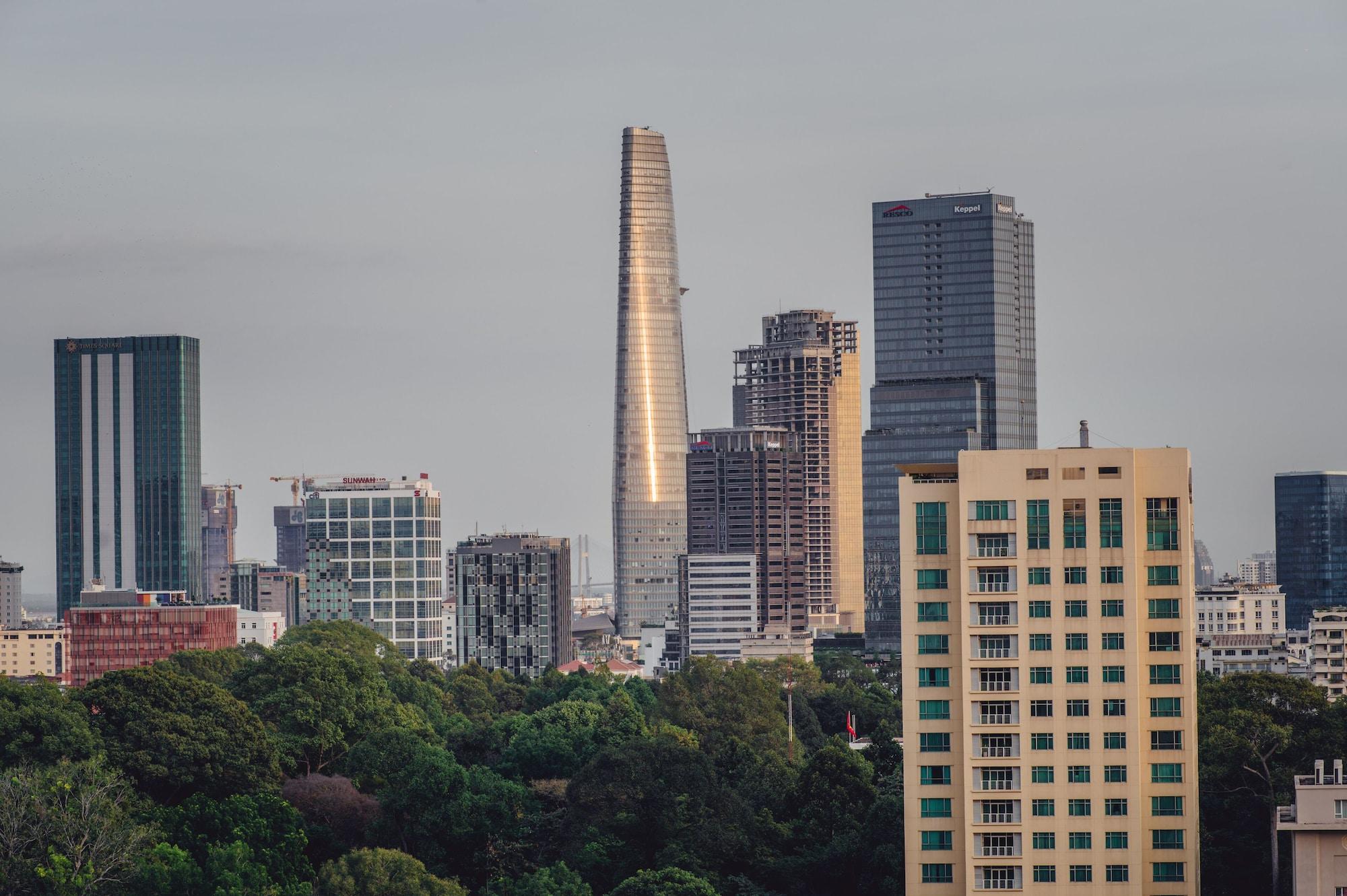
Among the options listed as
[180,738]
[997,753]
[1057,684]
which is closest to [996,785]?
[997,753]

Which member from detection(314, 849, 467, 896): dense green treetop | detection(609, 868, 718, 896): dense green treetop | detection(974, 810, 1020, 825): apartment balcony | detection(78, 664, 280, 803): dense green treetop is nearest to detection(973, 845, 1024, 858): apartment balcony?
detection(974, 810, 1020, 825): apartment balcony

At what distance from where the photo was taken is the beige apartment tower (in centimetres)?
9912

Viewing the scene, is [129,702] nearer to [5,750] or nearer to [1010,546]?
[5,750]

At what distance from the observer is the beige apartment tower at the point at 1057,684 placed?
99.1 m

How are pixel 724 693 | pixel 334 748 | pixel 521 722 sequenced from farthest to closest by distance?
pixel 724 693 < pixel 521 722 < pixel 334 748

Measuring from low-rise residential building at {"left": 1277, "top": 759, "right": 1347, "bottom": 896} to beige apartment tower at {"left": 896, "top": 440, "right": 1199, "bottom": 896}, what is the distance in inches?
235

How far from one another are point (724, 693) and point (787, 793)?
50.6 m

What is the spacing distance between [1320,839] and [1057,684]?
13.2 metres

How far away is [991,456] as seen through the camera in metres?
101

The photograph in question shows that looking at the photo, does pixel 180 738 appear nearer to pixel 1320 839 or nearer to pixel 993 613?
pixel 993 613

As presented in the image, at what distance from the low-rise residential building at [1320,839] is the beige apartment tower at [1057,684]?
5.97 m

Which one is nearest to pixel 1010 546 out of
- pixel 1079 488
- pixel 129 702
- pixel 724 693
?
pixel 1079 488

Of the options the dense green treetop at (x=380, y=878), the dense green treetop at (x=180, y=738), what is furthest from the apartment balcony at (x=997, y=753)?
the dense green treetop at (x=180, y=738)

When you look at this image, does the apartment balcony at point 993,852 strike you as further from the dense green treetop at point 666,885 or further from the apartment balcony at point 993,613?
the dense green treetop at point 666,885
